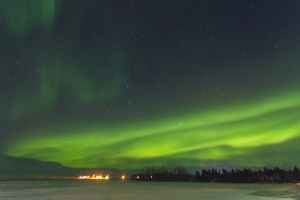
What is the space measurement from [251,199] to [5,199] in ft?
109

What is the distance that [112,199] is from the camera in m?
43.2

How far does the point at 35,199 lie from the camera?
141ft

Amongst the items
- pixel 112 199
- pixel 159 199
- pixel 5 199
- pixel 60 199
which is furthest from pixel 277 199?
pixel 5 199

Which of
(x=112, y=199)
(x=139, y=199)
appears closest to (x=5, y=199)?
(x=112, y=199)

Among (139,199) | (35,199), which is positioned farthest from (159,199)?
(35,199)

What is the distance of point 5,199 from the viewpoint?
1698 inches

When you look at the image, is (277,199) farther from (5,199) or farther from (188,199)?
(5,199)

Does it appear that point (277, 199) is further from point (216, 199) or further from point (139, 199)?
point (139, 199)

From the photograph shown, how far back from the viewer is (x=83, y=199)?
4344 cm

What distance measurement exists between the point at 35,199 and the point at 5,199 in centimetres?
412

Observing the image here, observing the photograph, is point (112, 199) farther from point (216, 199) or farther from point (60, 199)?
point (216, 199)

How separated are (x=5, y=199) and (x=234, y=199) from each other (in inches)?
1213

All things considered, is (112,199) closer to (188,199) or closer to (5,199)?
(188,199)

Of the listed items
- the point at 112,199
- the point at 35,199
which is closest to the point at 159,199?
the point at 112,199
